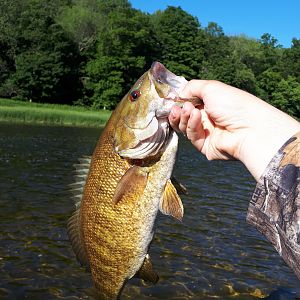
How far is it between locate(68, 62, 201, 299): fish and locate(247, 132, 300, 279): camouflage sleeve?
1.00m

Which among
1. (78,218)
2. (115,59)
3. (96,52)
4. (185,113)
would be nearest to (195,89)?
(185,113)

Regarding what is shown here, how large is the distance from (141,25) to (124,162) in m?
71.4

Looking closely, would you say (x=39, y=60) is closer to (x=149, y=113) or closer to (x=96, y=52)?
(x=96, y=52)

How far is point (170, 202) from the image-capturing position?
335cm

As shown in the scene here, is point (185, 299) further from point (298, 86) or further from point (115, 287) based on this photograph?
point (298, 86)

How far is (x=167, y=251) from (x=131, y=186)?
18.2 ft

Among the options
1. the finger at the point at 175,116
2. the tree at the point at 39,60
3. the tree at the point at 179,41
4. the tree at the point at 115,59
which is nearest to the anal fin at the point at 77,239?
the finger at the point at 175,116

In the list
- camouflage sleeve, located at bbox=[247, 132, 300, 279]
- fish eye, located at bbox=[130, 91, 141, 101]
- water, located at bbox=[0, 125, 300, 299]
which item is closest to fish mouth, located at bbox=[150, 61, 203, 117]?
fish eye, located at bbox=[130, 91, 141, 101]

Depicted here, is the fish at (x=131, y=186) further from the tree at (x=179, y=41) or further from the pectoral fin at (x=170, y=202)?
the tree at (x=179, y=41)

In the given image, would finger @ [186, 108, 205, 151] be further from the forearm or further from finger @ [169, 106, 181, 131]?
the forearm

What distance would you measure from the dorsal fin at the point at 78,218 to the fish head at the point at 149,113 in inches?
19.3

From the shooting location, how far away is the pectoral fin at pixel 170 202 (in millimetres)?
3332

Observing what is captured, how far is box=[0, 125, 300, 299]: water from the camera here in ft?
23.0

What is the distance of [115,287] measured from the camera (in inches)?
144
